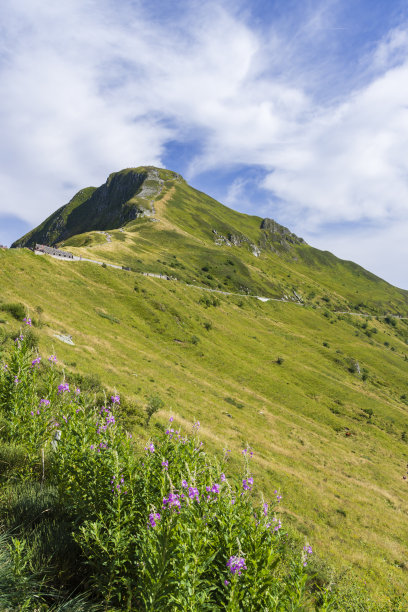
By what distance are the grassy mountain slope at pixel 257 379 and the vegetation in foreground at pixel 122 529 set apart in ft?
18.2

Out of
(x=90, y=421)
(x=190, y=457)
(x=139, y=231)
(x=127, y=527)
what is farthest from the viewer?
(x=139, y=231)

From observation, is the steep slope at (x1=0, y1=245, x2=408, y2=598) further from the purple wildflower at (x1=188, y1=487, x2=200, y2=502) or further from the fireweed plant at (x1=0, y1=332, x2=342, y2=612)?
the purple wildflower at (x1=188, y1=487, x2=200, y2=502)

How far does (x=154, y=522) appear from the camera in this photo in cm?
559

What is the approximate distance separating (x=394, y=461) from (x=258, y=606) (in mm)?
58351

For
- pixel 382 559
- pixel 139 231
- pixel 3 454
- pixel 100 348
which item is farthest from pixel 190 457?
pixel 139 231

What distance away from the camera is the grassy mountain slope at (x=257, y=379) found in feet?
80.0

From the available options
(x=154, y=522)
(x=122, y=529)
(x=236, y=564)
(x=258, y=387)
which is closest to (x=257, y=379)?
(x=258, y=387)

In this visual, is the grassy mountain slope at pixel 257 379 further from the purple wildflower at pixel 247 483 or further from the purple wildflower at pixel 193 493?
the purple wildflower at pixel 247 483

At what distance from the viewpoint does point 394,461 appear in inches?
1964

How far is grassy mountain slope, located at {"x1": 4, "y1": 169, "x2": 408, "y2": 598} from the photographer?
24.4 m

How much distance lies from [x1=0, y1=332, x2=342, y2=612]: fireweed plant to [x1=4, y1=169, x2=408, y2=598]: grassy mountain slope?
592 cm

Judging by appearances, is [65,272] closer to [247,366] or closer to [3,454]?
[247,366]

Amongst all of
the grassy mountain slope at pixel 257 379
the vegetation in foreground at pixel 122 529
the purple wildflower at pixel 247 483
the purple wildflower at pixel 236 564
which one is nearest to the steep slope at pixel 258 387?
the grassy mountain slope at pixel 257 379

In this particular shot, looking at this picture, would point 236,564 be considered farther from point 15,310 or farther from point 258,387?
point 258,387
